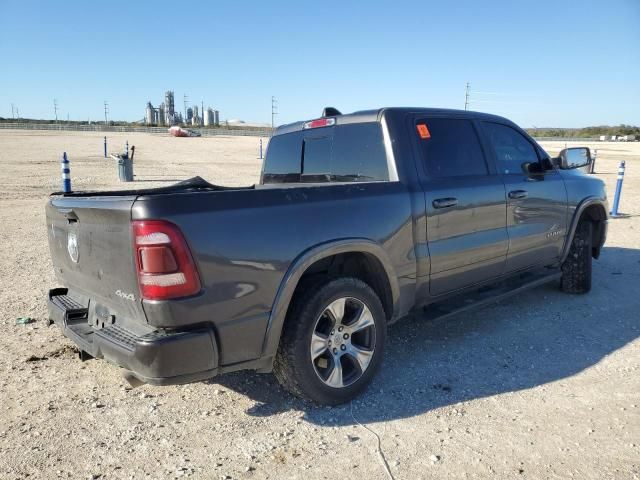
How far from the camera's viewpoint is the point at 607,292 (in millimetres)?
5621

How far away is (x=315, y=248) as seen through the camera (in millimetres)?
2932

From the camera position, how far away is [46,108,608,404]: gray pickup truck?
2.50 metres

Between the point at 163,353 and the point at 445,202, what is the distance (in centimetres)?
226

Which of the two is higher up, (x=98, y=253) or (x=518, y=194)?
(x=518, y=194)

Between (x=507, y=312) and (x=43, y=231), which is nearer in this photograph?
(x=507, y=312)

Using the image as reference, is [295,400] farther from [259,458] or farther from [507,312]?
[507,312]

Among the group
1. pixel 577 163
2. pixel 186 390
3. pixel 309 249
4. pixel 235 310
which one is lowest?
pixel 186 390

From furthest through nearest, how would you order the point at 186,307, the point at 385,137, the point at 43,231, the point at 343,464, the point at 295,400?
the point at 43,231 < the point at 385,137 < the point at 295,400 < the point at 343,464 < the point at 186,307

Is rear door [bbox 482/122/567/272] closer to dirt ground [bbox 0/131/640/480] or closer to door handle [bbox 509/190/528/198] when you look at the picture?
door handle [bbox 509/190/528/198]

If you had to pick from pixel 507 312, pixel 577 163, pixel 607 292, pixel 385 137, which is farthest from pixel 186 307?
pixel 607 292

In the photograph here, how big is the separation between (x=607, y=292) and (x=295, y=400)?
13.6 feet

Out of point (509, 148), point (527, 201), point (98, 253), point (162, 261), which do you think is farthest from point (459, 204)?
point (98, 253)

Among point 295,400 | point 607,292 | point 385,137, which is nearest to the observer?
point 295,400

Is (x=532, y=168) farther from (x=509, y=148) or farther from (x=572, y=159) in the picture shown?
(x=572, y=159)
